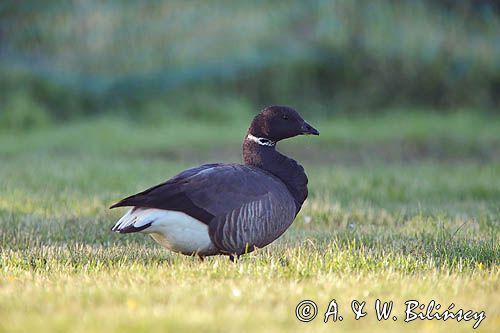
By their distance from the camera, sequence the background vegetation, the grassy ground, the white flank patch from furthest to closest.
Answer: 1. the white flank patch
2. the background vegetation
3. the grassy ground

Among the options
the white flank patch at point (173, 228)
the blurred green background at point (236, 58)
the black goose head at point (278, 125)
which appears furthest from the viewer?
the blurred green background at point (236, 58)

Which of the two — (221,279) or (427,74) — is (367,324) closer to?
(221,279)

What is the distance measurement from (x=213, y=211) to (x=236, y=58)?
51.0 ft

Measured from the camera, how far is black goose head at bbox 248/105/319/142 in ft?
24.3

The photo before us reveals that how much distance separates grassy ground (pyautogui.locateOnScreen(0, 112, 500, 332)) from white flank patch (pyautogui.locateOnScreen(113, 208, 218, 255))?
15 cm

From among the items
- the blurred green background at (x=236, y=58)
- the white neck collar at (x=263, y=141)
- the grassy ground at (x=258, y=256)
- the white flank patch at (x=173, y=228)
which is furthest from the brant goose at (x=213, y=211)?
the blurred green background at (x=236, y=58)

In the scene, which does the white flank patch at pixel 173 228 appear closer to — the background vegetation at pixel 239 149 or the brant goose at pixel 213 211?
the brant goose at pixel 213 211

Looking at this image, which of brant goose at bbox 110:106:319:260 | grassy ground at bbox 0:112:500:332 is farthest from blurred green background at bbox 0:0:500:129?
brant goose at bbox 110:106:319:260

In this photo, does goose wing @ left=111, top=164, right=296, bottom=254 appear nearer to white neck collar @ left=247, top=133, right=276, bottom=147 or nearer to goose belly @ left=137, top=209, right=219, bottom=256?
goose belly @ left=137, top=209, right=219, bottom=256

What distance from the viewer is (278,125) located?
7.42m

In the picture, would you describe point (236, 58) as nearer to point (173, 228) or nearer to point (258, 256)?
point (258, 256)

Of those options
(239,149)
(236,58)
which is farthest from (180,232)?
(236,58)

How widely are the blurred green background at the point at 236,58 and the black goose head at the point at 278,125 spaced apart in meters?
13.3

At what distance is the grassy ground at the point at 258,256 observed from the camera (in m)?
4.69
